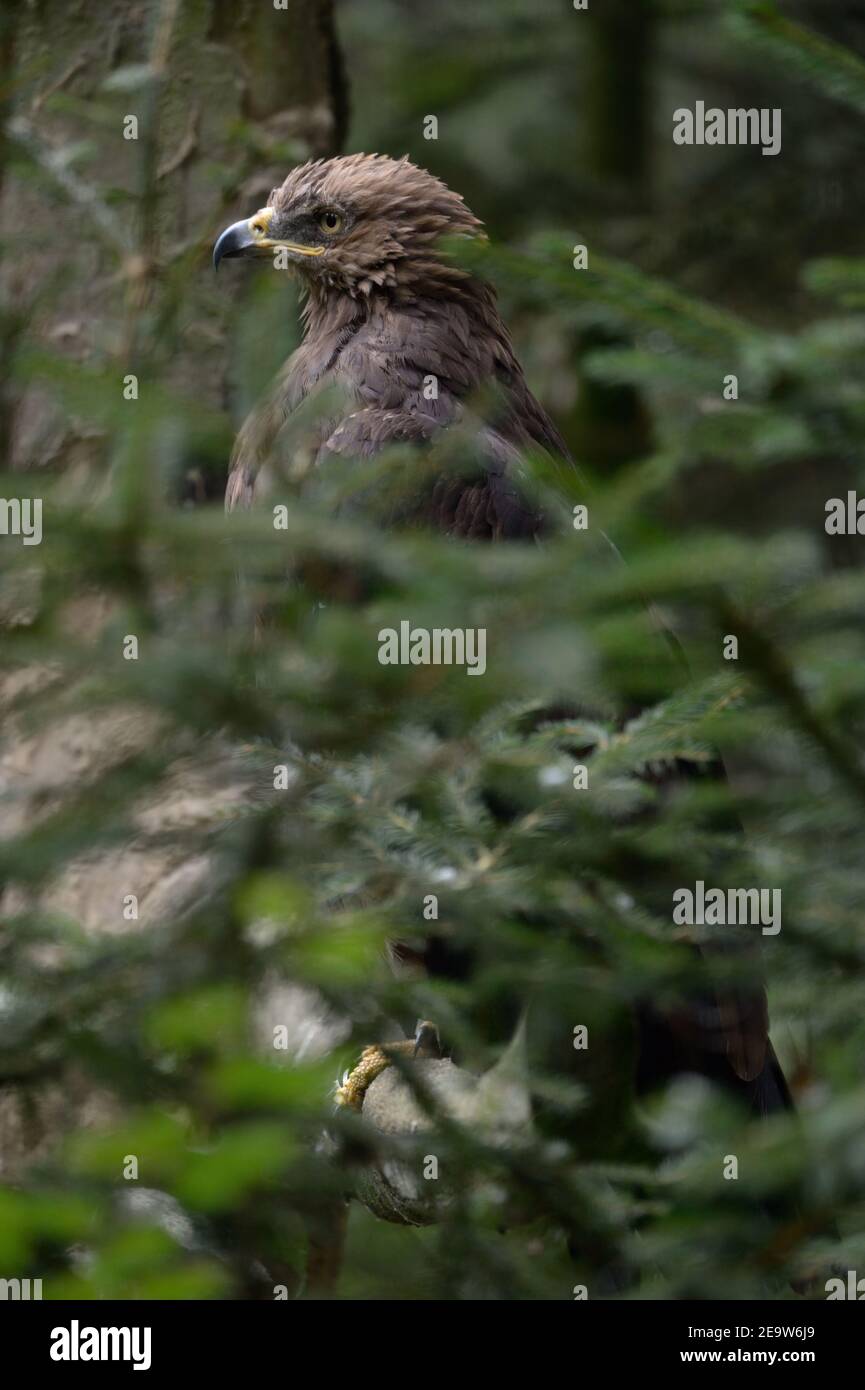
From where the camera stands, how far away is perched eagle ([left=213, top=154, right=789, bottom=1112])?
142 inches

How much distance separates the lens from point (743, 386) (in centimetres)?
210

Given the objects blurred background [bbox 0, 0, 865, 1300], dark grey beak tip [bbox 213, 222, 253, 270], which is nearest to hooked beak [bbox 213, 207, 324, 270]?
dark grey beak tip [bbox 213, 222, 253, 270]

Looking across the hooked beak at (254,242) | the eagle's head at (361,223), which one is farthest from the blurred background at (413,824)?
the eagle's head at (361,223)

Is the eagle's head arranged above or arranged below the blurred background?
above

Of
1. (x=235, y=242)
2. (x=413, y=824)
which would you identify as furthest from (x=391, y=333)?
(x=413, y=824)

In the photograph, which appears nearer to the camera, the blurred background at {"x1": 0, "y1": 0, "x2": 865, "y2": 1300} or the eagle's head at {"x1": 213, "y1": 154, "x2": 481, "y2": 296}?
the blurred background at {"x1": 0, "y1": 0, "x2": 865, "y2": 1300}

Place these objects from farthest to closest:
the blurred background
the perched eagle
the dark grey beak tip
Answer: the dark grey beak tip
the perched eagle
the blurred background

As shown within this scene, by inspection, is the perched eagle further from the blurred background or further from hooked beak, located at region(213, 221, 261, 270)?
the blurred background

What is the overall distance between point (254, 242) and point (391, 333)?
17.8 inches

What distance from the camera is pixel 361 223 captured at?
4125mm

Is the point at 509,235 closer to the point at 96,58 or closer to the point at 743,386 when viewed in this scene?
the point at 96,58

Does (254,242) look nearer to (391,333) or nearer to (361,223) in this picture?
(361,223)

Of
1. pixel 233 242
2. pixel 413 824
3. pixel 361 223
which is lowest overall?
pixel 413 824

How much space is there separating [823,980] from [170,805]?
4.66ft
